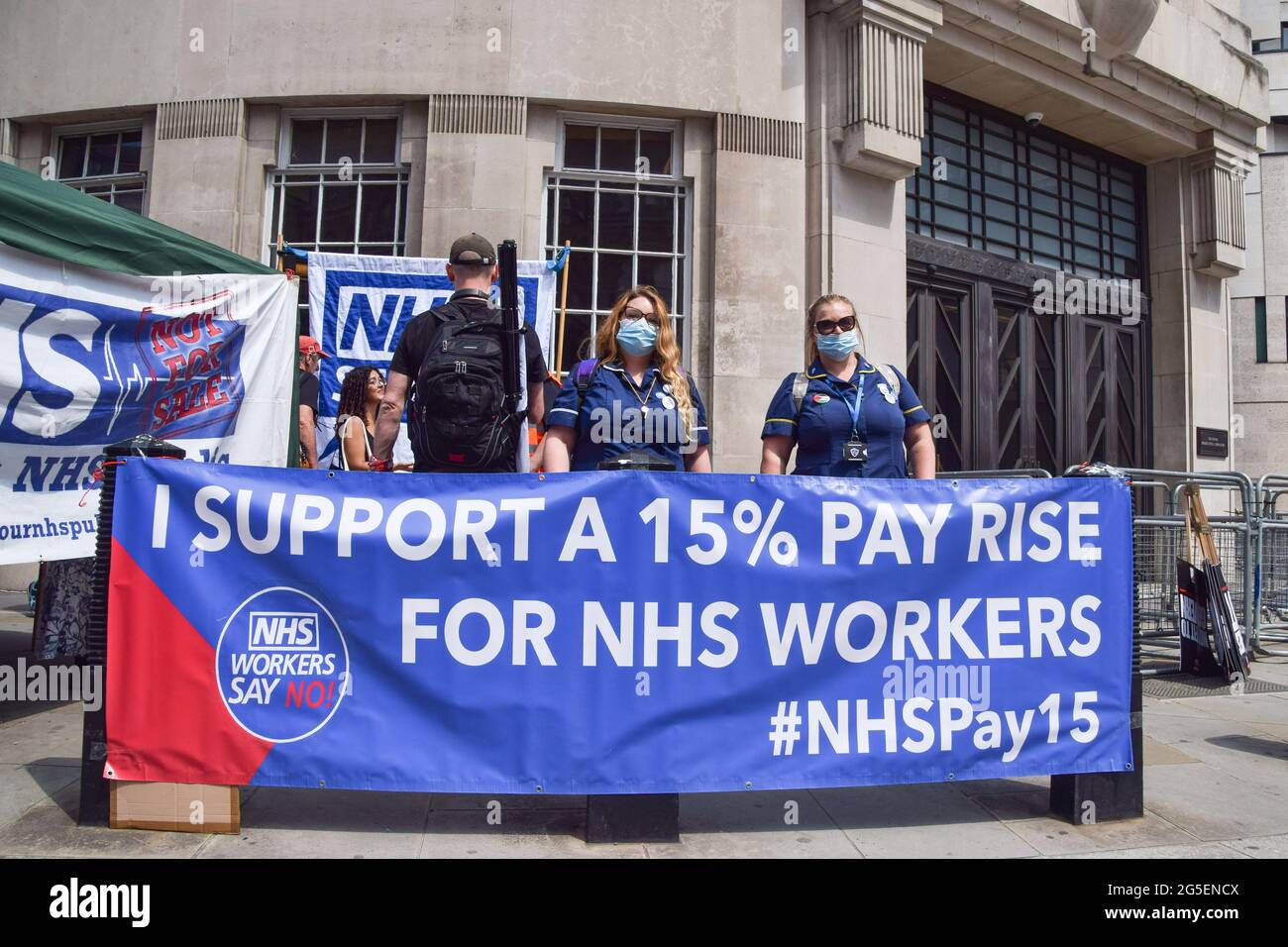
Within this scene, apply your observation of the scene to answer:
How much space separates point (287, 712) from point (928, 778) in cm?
243

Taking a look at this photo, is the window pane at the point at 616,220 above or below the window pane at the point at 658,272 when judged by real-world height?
above

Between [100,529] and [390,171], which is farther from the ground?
[390,171]

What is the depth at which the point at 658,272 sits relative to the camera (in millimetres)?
9336

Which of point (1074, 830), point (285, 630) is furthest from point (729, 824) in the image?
point (285, 630)

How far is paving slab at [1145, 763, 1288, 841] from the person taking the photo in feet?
12.1

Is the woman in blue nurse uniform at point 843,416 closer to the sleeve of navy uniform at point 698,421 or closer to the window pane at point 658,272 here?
the sleeve of navy uniform at point 698,421

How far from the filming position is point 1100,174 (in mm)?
13414

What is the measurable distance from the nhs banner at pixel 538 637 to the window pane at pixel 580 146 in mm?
6557

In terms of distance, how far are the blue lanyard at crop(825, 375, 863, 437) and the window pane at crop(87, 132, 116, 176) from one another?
8.81 metres

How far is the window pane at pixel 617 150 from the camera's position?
30.6 ft

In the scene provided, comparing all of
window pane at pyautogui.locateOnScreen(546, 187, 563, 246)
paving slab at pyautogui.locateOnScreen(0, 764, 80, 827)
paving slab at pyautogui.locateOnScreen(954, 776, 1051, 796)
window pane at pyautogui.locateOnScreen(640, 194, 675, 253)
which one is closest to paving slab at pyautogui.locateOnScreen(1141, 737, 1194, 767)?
paving slab at pyautogui.locateOnScreen(954, 776, 1051, 796)

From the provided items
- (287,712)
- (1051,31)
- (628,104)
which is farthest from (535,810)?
(1051,31)

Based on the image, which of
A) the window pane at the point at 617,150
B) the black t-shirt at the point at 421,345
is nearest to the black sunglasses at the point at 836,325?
the black t-shirt at the point at 421,345
